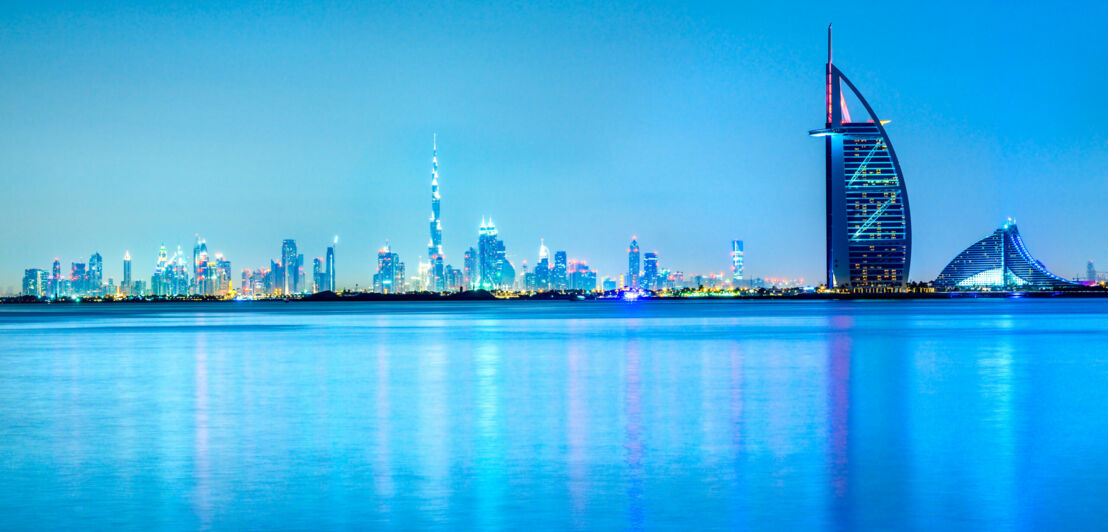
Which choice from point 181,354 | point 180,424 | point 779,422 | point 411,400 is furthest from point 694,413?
point 181,354

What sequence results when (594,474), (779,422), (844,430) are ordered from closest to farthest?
(594,474) < (844,430) < (779,422)

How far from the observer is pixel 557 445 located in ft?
63.6

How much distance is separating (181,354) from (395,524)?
39353mm

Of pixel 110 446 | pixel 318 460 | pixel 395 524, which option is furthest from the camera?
pixel 110 446

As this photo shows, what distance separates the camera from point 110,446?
768 inches

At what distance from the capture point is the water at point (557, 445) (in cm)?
1327

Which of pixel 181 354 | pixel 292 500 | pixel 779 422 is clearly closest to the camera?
pixel 292 500

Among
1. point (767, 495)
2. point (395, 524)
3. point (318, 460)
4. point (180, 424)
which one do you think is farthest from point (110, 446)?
point (767, 495)

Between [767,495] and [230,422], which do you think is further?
[230,422]

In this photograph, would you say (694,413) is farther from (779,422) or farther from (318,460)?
(318,460)

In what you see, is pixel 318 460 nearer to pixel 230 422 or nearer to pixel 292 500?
pixel 292 500

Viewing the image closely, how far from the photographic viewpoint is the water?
43.5 feet

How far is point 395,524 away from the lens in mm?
12664

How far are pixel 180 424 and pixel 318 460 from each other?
6686 millimetres
